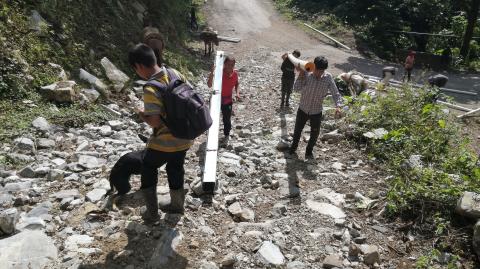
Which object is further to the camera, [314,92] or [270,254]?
[314,92]

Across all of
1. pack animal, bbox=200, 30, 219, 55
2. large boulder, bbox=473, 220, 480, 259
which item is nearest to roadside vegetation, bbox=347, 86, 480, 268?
large boulder, bbox=473, 220, 480, 259

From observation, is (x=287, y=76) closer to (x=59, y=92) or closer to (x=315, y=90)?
(x=315, y=90)

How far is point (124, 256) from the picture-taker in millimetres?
3555

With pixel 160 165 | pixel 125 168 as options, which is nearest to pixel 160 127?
pixel 160 165

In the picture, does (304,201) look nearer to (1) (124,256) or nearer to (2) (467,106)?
(1) (124,256)

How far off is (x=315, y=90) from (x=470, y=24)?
18.8m

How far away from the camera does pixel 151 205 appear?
3951mm

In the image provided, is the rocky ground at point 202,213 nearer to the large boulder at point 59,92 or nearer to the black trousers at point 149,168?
the black trousers at point 149,168

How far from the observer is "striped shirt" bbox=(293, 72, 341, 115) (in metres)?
6.12

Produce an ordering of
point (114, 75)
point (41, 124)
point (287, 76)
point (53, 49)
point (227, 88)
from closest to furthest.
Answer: point (41, 124)
point (227, 88)
point (53, 49)
point (114, 75)
point (287, 76)

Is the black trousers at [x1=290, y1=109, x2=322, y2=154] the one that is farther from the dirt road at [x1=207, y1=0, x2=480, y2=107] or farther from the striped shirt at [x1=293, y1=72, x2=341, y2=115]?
the dirt road at [x1=207, y1=0, x2=480, y2=107]

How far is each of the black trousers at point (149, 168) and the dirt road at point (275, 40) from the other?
41.1 feet

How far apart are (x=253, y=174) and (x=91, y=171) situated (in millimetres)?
2298

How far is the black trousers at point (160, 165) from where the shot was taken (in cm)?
366
